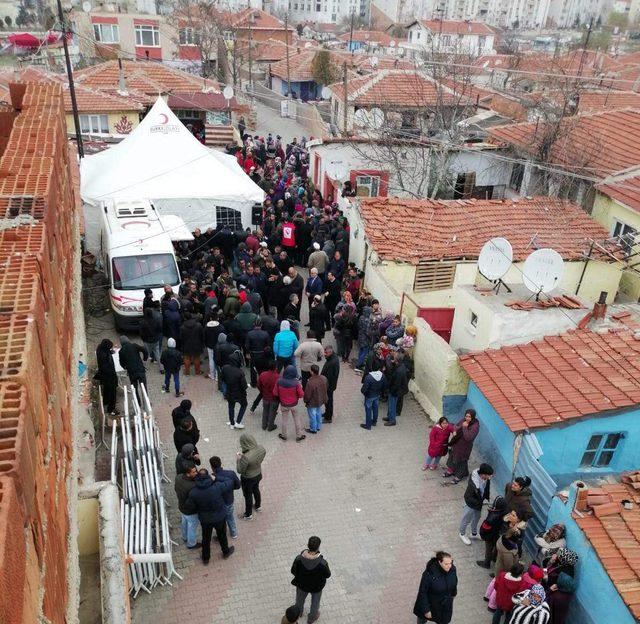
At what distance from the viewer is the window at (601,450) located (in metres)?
9.59

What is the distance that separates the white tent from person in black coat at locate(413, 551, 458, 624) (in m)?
12.4

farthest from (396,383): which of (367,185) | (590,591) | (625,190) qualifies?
(367,185)

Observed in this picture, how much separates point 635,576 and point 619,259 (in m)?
10.0

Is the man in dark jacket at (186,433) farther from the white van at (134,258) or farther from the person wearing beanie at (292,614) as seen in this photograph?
the white van at (134,258)

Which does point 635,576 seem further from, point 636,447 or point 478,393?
point 478,393

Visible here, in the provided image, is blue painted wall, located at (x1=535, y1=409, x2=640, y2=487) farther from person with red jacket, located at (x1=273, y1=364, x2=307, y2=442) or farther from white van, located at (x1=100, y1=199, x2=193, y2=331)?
white van, located at (x1=100, y1=199, x2=193, y2=331)

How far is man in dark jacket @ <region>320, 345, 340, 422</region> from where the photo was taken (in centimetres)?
1065

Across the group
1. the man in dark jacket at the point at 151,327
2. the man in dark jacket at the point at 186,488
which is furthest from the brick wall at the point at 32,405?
the man in dark jacket at the point at 151,327


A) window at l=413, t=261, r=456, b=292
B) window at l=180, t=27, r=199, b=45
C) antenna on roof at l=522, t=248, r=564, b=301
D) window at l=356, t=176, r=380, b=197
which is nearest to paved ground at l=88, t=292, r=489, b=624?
antenna on roof at l=522, t=248, r=564, b=301

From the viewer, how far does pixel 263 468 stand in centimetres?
1009

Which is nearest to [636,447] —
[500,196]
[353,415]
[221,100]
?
[353,415]

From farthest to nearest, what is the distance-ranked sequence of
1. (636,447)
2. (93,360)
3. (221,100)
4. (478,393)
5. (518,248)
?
1. (221,100)
2. (518,248)
3. (93,360)
4. (478,393)
5. (636,447)

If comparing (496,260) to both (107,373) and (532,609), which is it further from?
(107,373)

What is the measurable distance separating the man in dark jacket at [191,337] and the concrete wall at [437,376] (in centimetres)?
415
